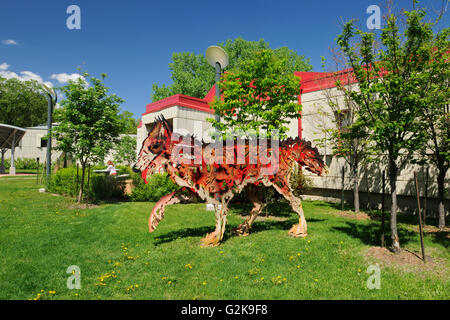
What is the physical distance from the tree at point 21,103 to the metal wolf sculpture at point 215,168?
59111 mm

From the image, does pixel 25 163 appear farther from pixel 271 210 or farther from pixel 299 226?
pixel 299 226

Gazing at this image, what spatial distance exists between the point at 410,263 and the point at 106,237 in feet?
25.9

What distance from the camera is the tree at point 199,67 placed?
128 feet

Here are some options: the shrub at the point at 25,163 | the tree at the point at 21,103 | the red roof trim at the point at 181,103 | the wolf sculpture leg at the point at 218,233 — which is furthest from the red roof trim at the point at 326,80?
the tree at the point at 21,103

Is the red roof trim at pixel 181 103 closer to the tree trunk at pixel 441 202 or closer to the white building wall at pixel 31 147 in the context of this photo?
the tree trunk at pixel 441 202

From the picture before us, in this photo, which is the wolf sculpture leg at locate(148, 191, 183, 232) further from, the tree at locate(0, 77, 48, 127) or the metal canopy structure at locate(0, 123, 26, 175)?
the tree at locate(0, 77, 48, 127)

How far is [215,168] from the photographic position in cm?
751

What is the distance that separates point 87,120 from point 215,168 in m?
8.76

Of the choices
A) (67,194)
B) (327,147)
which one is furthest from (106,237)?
(327,147)

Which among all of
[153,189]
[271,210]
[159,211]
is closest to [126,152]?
[153,189]

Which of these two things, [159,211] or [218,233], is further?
[218,233]

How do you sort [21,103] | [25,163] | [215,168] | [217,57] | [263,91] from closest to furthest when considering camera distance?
[215,168], [263,91], [217,57], [25,163], [21,103]

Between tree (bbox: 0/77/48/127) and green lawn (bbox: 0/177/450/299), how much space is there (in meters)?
54.3

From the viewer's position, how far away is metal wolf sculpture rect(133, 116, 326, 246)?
6969mm
